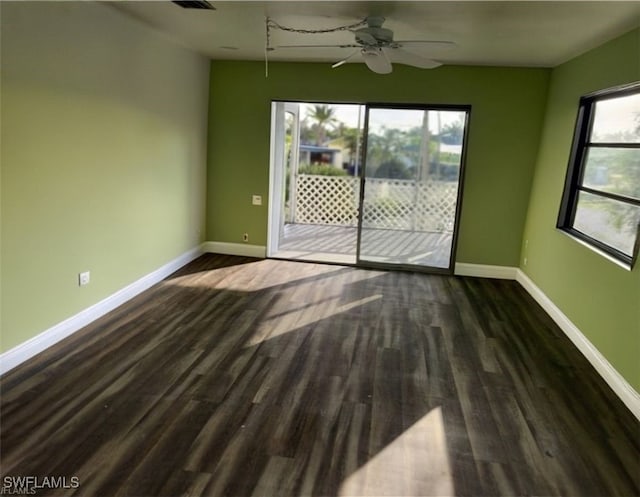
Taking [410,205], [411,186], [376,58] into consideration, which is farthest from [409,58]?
[410,205]

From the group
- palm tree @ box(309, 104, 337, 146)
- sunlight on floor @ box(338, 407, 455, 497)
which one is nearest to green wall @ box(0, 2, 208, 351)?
sunlight on floor @ box(338, 407, 455, 497)

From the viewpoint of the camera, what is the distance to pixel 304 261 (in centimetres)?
586

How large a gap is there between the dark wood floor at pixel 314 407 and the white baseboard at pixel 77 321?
74 mm

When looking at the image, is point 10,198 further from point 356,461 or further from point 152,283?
point 356,461

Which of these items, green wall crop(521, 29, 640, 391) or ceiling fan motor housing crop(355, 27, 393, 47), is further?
ceiling fan motor housing crop(355, 27, 393, 47)

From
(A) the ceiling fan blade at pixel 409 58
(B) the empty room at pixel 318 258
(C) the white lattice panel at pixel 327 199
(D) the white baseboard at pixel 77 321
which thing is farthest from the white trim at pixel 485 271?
(D) the white baseboard at pixel 77 321

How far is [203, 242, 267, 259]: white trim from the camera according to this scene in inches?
233

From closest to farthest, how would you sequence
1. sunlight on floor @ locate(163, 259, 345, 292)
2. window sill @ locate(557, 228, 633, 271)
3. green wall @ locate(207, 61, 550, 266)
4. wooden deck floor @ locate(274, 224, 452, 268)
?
window sill @ locate(557, 228, 633, 271) < sunlight on floor @ locate(163, 259, 345, 292) < green wall @ locate(207, 61, 550, 266) < wooden deck floor @ locate(274, 224, 452, 268)

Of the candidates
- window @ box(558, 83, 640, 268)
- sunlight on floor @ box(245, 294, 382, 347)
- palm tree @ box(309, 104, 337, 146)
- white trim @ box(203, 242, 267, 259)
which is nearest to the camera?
window @ box(558, 83, 640, 268)

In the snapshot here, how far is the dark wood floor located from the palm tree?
29.9ft

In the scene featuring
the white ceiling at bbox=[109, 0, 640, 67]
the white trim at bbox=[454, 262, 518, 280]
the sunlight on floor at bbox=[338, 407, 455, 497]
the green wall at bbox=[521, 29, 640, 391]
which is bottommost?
the sunlight on floor at bbox=[338, 407, 455, 497]

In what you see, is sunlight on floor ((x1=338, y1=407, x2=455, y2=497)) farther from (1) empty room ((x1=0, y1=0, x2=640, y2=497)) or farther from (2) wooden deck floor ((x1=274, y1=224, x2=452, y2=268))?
(2) wooden deck floor ((x1=274, y1=224, x2=452, y2=268))

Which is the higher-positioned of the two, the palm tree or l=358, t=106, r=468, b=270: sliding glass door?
the palm tree

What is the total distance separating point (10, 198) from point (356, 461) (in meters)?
2.48
